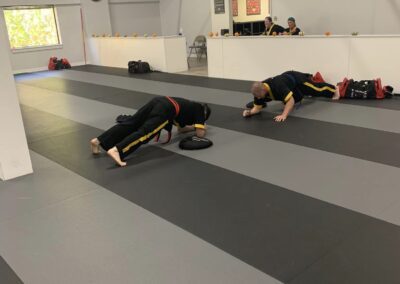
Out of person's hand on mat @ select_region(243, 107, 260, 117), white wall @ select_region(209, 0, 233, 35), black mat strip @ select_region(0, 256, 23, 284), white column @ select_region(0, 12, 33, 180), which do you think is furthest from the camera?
white wall @ select_region(209, 0, 233, 35)

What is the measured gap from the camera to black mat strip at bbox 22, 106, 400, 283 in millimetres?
2674

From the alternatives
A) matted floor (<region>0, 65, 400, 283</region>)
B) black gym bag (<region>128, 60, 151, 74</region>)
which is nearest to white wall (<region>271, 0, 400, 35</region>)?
black gym bag (<region>128, 60, 151, 74</region>)

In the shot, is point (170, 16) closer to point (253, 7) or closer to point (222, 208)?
point (253, 7)

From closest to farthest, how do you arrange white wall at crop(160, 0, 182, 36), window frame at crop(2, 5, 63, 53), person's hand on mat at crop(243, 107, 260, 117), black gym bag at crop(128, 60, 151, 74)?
person's hand on mat at crop(243, 107, 260, 117) < black gym bag at crop(128, 60, 151, 74) < window frame at crop(2, 5, 63, 53) < white wall at crop(160, 0, 182, 36)

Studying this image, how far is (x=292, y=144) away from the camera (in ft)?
15.9

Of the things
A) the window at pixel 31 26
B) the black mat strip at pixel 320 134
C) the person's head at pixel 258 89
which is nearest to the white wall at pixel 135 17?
the window at pixel 31 26

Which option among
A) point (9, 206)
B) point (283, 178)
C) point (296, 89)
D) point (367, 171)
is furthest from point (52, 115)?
point (367, 171)

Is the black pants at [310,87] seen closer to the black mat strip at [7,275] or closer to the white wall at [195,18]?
the black mat strip at [7,275]

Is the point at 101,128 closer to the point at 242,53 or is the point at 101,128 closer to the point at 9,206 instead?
the point at 9,206

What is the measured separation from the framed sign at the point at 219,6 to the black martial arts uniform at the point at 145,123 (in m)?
7.23

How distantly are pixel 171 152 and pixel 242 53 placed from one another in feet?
16.9

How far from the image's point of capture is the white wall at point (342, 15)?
9.51 meters

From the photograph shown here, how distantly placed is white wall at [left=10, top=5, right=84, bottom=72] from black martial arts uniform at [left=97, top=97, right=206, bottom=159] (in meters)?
10.7

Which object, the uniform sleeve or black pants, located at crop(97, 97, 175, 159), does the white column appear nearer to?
black pants, located at crop(97, 97, 175, 159)
